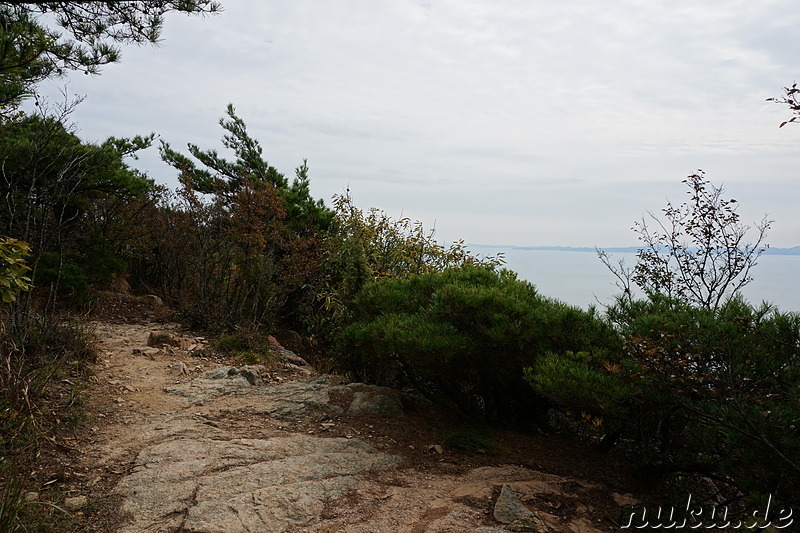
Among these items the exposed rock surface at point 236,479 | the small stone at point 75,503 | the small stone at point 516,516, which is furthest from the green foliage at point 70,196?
the small stone at point 516,516

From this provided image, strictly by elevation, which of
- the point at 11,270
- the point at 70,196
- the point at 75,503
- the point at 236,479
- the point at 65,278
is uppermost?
the point at 70,196

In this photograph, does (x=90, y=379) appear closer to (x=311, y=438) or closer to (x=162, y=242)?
(x=311, y=438)

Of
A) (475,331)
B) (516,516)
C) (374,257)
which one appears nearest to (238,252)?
(374,257)

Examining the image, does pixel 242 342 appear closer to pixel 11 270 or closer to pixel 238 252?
pixel 238 252

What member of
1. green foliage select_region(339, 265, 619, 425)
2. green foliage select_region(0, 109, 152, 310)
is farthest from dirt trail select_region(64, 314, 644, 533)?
green foliage select_region(0, 109, 152, 310)

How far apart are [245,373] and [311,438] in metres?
1.96

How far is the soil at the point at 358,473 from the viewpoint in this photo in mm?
3012

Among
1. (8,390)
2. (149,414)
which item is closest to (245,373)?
(149,414)

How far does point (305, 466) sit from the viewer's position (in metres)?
3.62

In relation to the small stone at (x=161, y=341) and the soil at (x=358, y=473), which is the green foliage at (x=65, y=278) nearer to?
the small stone at (x=161, y=341)

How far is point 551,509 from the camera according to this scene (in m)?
3.20

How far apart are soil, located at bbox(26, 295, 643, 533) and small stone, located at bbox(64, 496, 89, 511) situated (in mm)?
15

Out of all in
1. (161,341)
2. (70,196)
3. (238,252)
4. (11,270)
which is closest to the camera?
(11,270)

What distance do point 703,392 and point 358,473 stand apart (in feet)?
6.96
